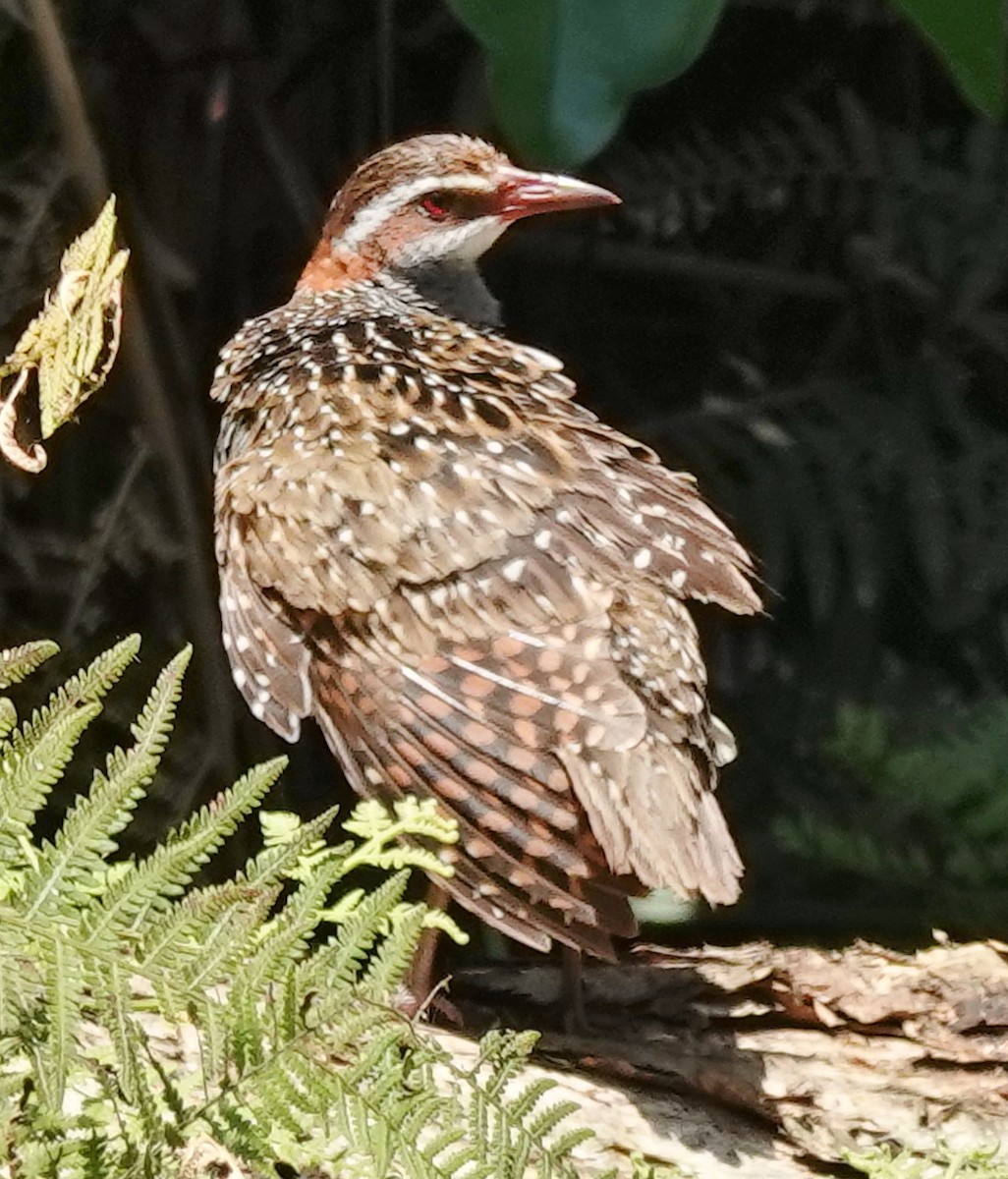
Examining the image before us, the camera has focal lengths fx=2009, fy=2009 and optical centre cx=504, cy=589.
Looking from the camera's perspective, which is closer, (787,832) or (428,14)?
(787,832)

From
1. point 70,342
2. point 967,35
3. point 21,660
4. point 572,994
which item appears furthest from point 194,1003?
point 967,35

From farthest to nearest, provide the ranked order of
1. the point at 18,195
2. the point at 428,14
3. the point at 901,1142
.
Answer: the point at 428,14 → the point at 18,195 → the point at 901,1142

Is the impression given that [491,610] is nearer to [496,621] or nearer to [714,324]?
[496,621]

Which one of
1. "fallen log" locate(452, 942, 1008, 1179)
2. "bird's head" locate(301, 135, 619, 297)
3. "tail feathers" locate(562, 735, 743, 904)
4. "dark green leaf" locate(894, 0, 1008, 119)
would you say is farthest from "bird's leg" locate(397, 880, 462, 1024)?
"dark green leaf" locate(894, 0, 1008, 119)

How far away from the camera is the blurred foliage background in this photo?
3.86 meters

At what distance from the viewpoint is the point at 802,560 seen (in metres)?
4.19

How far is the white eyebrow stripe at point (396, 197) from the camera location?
3260 mm

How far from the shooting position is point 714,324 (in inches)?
184

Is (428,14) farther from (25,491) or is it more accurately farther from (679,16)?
(679,16)

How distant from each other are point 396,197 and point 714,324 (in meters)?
1.48

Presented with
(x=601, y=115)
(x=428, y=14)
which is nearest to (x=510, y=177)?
(x=601, y=115)

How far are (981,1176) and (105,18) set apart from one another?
2916 millimetres

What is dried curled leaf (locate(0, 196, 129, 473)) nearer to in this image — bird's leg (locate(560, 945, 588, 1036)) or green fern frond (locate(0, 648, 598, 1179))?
green fern frond (locate(0, 648, 598, 1179))

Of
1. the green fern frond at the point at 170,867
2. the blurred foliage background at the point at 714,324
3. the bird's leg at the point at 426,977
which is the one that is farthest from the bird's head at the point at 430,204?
the green fern frond at the point at 170,867
